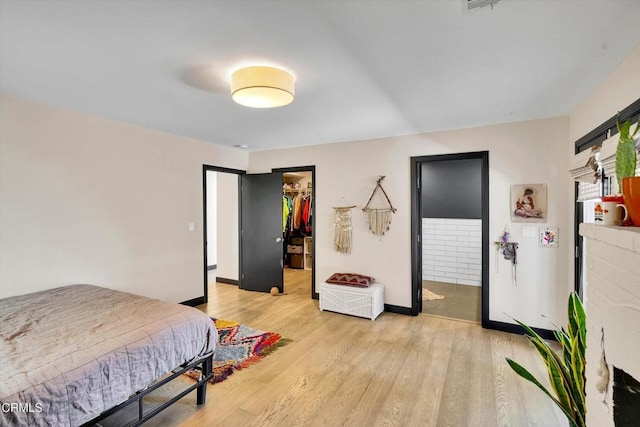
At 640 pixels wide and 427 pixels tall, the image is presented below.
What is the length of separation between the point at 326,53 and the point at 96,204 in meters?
2.94

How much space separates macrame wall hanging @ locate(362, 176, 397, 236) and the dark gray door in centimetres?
156

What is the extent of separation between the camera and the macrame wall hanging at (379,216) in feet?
13.6

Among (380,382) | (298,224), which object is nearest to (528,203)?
(380,382)

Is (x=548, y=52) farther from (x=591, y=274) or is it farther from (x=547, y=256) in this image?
(x=547, y=256)

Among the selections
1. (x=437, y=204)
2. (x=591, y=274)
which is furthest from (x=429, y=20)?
(x=437, y=204)

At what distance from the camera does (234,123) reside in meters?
3.53

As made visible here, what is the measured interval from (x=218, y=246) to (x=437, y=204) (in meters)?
4.15

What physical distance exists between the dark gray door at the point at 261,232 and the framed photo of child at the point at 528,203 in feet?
10.7

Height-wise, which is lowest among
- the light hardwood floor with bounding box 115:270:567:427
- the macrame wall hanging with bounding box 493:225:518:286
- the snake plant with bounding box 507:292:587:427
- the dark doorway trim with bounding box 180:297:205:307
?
the light hardwood floor with bounding box 115:270:567:427

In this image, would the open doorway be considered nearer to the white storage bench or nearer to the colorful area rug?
the colorful area rug

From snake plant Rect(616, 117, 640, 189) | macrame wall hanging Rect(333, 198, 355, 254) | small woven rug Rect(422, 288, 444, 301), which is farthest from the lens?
small woven rug Rect(422, 288, 444, 301)

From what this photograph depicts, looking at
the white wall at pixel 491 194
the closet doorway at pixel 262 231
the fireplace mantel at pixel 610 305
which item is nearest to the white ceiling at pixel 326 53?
the white wall at pixel 491 194

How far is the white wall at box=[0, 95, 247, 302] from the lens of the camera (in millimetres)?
2709

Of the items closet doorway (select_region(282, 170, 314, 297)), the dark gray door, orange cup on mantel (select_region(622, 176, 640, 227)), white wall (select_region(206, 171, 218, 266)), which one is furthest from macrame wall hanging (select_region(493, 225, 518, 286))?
white wall (select_region(206, 171, 218, 266))
